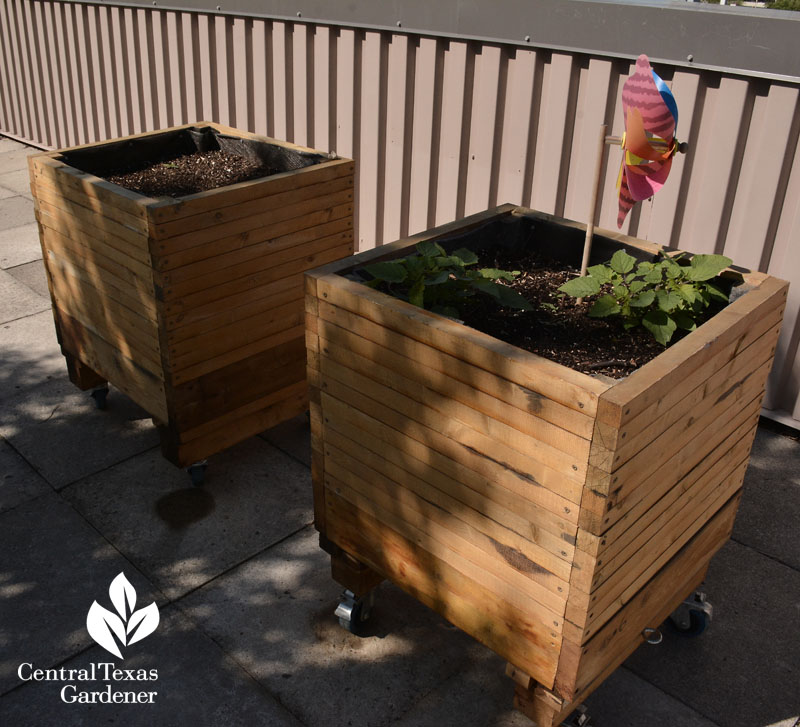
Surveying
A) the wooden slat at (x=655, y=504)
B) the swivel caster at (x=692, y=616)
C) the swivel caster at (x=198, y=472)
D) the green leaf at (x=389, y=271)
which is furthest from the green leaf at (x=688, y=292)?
the swivel caster at (x=198, y=472)

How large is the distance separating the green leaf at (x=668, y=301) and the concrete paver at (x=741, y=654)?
140 cm

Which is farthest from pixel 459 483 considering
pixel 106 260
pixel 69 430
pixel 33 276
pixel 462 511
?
pixel 33 276

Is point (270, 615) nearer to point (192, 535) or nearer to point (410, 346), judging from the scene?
point (192, 535)

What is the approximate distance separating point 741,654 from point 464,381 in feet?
5.75

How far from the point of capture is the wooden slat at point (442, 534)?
2.51 meters

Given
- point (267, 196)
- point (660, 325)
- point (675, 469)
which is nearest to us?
point (675, 469)

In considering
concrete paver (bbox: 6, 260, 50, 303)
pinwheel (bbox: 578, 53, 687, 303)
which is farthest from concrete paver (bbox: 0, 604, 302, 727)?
concrete paver (bbox: 6, 260, 50, 303)

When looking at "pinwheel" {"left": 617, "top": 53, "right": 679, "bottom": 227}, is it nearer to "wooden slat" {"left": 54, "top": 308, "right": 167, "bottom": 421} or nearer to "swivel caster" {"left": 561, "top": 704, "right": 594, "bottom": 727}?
"swivel caster" {"left": 561, "top": 704, "right": 594, "bottom": 727}

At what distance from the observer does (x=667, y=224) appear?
15.4 feet

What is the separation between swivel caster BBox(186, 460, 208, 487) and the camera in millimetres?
4094

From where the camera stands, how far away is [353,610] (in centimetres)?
324

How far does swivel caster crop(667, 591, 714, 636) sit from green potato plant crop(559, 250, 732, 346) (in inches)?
46.0

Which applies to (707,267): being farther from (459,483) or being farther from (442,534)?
(442,534)

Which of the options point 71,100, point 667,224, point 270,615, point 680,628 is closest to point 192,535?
point 270,615
